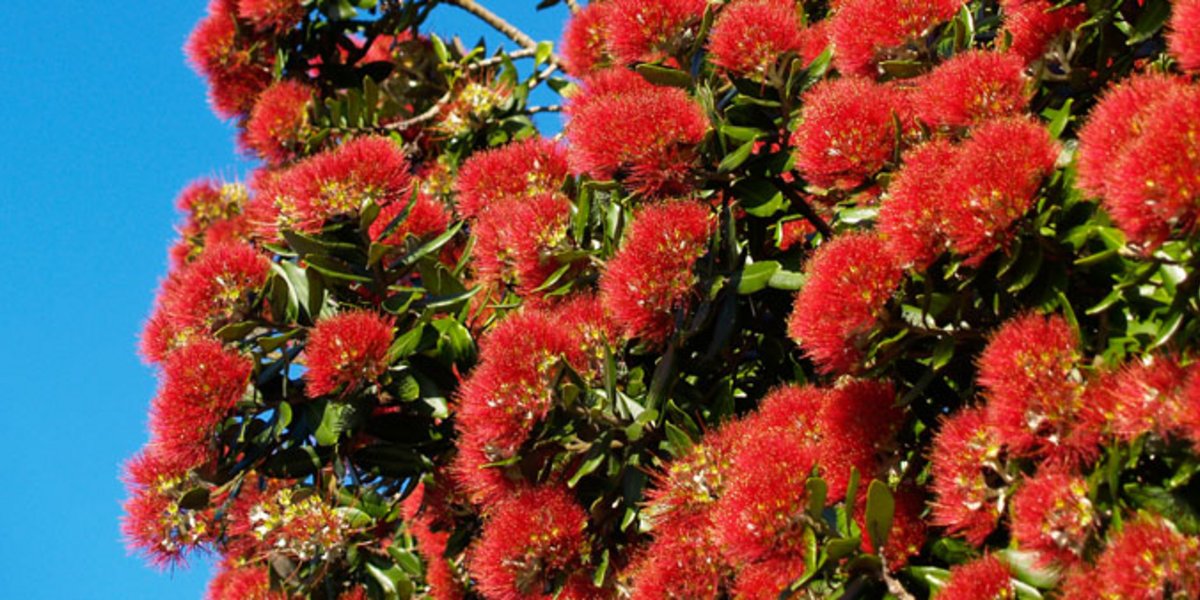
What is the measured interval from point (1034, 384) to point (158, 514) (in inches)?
92.1

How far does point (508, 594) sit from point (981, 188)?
1445mm

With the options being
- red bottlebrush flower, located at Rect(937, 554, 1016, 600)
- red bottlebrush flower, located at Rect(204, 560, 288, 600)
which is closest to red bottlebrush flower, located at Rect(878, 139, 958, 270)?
red bottlebrush flower, located at Rect(937, 554, 1016, 600)

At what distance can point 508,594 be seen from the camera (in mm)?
3387

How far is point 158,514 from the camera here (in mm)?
3834

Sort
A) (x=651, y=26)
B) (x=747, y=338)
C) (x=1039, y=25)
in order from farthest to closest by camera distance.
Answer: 1. (x=651, y=26)
2. (x=747, y=338)
3. (x=1039, y=25)

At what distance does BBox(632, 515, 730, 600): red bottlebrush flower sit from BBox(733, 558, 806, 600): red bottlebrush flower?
0.22 feet

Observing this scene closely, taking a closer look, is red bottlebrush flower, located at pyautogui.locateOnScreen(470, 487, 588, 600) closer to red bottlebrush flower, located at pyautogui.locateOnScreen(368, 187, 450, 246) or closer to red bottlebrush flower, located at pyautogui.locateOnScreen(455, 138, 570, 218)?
red bottlebrush flower, located at pyautogui.locateOnScreen(368, 187, 450, 246)

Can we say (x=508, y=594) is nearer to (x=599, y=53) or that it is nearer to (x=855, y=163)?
(x=855, y=163)

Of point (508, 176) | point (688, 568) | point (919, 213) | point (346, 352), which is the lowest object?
point (688, 568)

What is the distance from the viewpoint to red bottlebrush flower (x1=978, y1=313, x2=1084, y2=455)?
8.59 feet

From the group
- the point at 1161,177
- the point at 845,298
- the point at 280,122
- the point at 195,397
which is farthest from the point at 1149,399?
the point at 280,122

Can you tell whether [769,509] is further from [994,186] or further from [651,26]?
[651,26]

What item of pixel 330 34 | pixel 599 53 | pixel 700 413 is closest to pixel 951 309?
pixel 700 413

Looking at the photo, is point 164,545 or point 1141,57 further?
point 164,545
